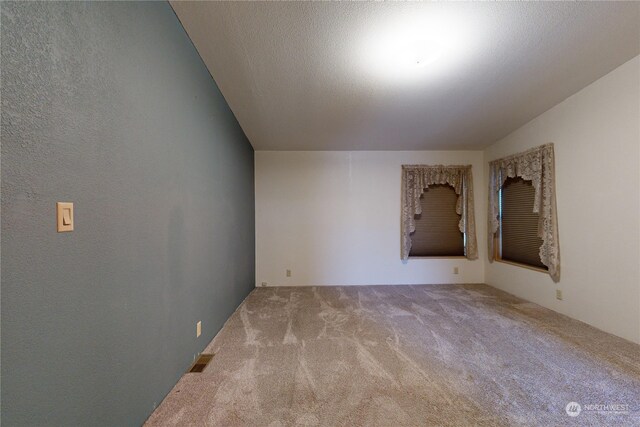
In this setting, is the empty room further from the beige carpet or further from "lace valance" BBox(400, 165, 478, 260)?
"lace valance" BBox(400, 165, 478, 260)

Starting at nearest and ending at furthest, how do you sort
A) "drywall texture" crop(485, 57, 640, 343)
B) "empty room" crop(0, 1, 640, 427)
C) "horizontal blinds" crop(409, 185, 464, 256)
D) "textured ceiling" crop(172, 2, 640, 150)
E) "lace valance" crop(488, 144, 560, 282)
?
"empty room" crop(0, 1, 640, 427), "textured ceiling" crop(172, 2, 640, 150), "drywall texture" crop(485, 57, 640, 343), "lace valance" crop(488, 144, 560, 282), "horizontal blinds" crop(409, 185, 464, 256)

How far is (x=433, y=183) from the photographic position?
4.36m

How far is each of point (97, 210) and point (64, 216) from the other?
14 cm

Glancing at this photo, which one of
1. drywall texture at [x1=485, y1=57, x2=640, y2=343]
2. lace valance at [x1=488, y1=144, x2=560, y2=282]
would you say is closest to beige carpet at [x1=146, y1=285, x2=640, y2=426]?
drywall texture at [x1=485, y1=57, x2=640, y2=343]

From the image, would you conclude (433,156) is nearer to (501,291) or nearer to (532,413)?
(501,291)

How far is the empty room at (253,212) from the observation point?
865mm

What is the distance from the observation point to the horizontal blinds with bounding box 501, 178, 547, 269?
3.41 m

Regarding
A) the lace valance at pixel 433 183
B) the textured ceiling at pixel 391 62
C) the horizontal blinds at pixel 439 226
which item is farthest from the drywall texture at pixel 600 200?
the horizontal blinds at pixel 439 226

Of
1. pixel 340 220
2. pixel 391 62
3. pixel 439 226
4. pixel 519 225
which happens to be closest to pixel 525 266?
pixel 519 225

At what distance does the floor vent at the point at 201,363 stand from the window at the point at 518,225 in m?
4.06

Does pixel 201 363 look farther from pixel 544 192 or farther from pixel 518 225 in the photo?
pixel 518 225

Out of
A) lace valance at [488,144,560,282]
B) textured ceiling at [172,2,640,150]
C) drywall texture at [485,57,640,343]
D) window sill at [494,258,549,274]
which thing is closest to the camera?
textured ceiling at [172,2,640,150]

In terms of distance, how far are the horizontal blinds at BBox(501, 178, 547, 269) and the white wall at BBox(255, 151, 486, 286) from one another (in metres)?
0.43

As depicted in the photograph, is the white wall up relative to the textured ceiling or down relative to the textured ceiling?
down
